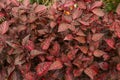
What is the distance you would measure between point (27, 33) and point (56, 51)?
33cm

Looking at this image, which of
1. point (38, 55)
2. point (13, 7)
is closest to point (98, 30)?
point (38, 55)

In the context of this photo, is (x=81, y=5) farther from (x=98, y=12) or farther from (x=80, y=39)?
(x=80, y=39)

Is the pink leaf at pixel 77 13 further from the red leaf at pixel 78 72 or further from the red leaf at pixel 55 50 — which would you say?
the red leaf at pixel 78 72

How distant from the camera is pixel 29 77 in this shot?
2.53 metres

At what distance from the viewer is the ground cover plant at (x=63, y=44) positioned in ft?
8.30

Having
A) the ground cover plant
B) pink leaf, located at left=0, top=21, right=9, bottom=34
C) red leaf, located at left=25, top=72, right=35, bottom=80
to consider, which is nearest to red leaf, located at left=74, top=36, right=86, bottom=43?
the ground cover plant

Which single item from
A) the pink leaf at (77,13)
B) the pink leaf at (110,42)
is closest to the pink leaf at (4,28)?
the pink leaf at (77,13)

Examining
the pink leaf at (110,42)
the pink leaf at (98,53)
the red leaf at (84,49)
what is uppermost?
the pink leaf at (110,42)

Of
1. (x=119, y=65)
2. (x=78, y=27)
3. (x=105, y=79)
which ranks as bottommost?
(x=105, y=79)

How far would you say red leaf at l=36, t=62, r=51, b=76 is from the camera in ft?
8.02

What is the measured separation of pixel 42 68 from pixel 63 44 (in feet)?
1.11

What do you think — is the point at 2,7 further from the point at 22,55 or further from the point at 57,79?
the point at 57,79

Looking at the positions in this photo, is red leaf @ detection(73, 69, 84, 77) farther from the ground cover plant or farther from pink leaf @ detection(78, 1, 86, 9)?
pink leaf @ detection(78, 1, 86, 9)

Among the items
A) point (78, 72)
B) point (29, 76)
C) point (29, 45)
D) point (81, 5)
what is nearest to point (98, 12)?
point (81, 5)
